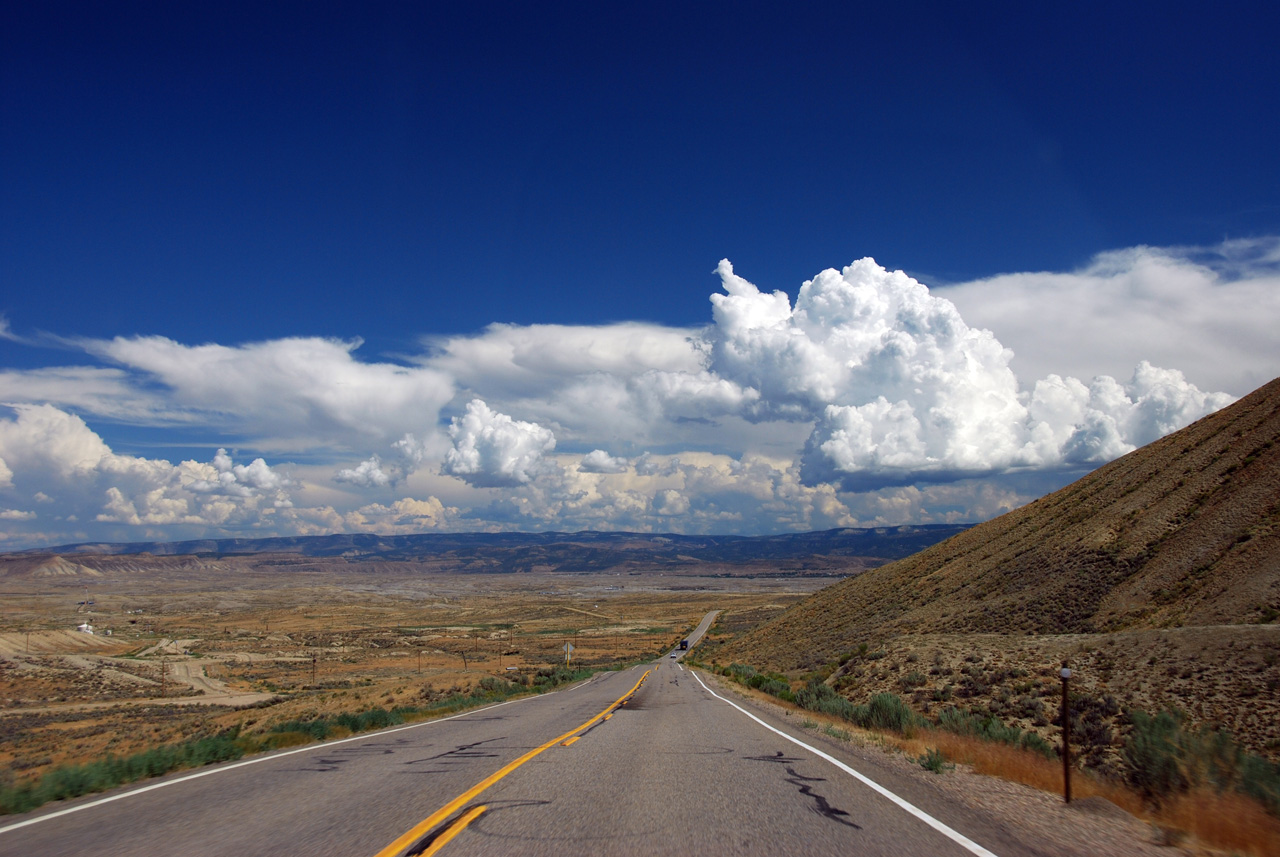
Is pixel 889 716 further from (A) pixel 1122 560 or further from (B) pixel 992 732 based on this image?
(A) pixel 1122 560

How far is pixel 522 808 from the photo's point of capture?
7.00 m

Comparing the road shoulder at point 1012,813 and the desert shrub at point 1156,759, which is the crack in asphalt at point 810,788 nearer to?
the road shoulder at point 1012,813

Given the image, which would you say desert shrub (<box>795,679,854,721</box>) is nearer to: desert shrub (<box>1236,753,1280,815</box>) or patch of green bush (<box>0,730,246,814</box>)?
desert shrub (<box>1236,753,1280,815</box>)

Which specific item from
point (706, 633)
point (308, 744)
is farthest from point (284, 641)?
point (308, 744)

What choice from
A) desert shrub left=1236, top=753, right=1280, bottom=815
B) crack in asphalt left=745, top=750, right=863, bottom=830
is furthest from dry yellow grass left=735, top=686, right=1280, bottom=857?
crack in asphalt left=745, top=750, right=863, bottom=830

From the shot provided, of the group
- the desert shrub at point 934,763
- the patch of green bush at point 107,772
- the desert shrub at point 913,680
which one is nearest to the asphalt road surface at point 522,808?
the patch of green bush at point 107,772

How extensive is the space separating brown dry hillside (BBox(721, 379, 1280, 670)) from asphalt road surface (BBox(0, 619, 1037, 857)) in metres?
20.0

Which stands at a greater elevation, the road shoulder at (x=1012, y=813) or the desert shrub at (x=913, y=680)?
the road shoulder at (x=1012, y=813)

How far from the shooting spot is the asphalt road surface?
5.89m

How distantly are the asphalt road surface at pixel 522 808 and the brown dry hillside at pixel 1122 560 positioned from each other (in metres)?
20.0

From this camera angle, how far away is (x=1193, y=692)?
1464cm

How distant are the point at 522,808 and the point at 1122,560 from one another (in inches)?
1361

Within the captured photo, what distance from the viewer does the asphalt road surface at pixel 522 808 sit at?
5.89m

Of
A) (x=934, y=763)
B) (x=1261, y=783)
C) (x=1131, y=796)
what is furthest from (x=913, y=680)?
(x=1261, y=783)
